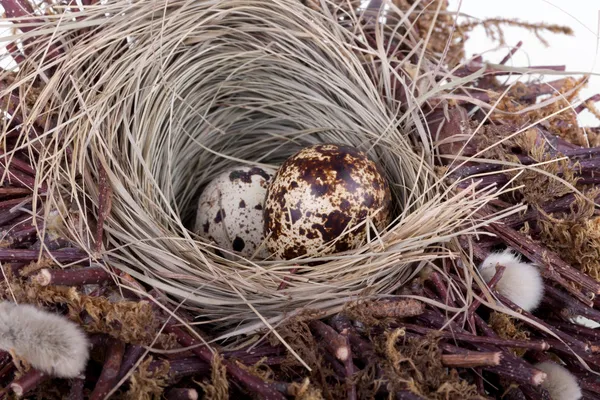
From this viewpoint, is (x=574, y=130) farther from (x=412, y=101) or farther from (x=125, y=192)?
(x=125, y=192)

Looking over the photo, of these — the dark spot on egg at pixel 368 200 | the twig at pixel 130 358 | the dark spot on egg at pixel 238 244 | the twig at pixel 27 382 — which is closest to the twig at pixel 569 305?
the dark spot on egg at pixel 368 200

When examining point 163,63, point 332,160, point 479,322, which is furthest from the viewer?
point 163,63

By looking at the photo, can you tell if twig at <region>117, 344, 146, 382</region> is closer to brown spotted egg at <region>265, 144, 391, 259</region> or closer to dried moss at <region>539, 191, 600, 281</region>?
brown spotted egg at <region>265, 144, 391, 259</region>

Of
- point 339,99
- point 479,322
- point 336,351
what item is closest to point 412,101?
point 339,99

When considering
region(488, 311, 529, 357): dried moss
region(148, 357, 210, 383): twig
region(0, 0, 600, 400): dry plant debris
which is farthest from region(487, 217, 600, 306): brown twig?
region(148, 357, 210, 383): twig

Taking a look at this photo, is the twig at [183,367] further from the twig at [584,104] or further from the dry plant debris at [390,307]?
the twig at [584,104]

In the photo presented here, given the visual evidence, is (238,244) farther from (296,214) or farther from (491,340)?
(491,340)
